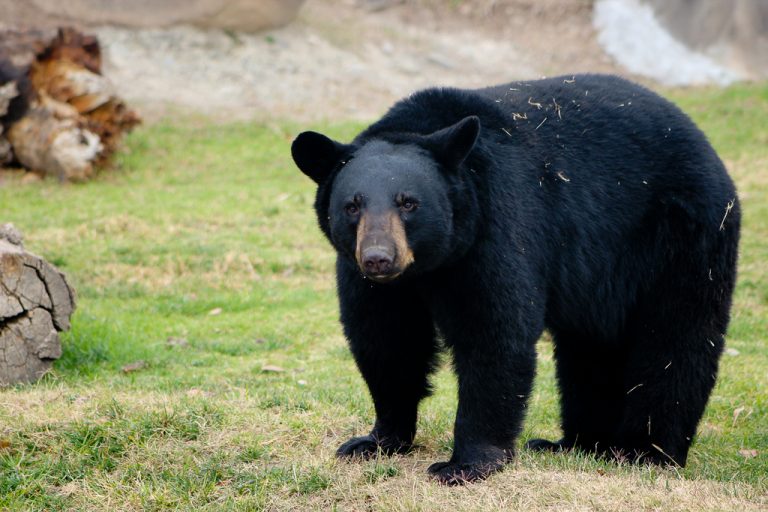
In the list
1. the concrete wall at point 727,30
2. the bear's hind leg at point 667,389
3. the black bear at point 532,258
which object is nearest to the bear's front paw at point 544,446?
the black bear at point 532,258

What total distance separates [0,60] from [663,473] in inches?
442

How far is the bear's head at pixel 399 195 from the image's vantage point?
14.7 feet

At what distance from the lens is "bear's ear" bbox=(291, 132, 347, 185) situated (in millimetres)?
4672

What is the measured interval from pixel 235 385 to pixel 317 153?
9.04 ft

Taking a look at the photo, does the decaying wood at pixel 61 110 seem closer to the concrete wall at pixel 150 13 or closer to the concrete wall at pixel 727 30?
the concrete wall at pixel 150 13

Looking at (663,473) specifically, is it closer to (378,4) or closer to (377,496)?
(377,496)

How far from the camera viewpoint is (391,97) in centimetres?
1944

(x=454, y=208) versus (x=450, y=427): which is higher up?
(x=454, y=208)

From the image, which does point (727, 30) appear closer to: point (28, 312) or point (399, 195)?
point (28, 312)

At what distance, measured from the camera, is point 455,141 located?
15.1 feet

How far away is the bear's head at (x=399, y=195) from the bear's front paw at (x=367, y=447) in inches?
45.9

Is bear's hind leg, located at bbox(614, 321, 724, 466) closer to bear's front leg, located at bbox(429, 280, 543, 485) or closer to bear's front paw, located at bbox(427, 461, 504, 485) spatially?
bear's front leg, located at bbox(429, 280, 543, 485)

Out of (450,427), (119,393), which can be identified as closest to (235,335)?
(119,393)

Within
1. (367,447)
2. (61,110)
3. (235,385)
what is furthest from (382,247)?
(61,110)
